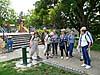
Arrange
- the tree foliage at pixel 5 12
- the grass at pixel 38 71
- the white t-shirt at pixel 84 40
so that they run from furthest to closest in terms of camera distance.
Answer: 1. the tree foliage at pixel 5 12
2. the white t-shirt at pixel 84 40
3. the grass at pixel 38 71

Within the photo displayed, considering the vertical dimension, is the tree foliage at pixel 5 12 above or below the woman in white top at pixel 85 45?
above

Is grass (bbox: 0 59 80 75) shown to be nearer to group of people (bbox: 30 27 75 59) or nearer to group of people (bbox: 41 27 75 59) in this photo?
group of people (bbox: 30 27 75 59)

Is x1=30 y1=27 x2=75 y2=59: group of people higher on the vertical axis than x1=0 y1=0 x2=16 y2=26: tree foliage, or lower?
lower

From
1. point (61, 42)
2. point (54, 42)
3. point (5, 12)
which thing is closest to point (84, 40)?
point (61, 42)

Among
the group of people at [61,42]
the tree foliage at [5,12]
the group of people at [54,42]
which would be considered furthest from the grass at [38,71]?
the tree foliage at [5,12]

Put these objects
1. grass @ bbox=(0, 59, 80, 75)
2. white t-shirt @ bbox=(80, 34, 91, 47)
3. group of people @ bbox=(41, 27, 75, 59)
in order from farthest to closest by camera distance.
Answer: group of people @ bbox=(41, 27, 75, 59) < white t-shirt @ bbox=(80, 34, 91, 47) < grass @ bbox=(0, 59, 80, 75)

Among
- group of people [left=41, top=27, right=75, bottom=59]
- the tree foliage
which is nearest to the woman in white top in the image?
group of people [left=41, top=27, right=75, bottom=59]

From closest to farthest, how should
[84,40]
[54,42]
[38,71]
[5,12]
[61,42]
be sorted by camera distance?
1. [84,40]
2. [38,71]
3. [61,42]
4. [54,42]
5. [5,12]

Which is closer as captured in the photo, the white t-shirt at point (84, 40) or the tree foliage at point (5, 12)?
the white t-shirt at point (84, 40)

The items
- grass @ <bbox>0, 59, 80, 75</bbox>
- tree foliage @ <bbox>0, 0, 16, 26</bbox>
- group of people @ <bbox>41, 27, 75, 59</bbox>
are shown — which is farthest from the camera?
tree foliage @ <bbox>0, 0, 16, 26</bbox>

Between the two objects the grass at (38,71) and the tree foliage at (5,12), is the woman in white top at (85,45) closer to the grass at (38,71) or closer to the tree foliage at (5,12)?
the grass at (38,71)

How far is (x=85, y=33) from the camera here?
9.17 meters

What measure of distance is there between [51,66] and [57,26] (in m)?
9.20

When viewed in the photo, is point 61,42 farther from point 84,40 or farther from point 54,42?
point 84,40
